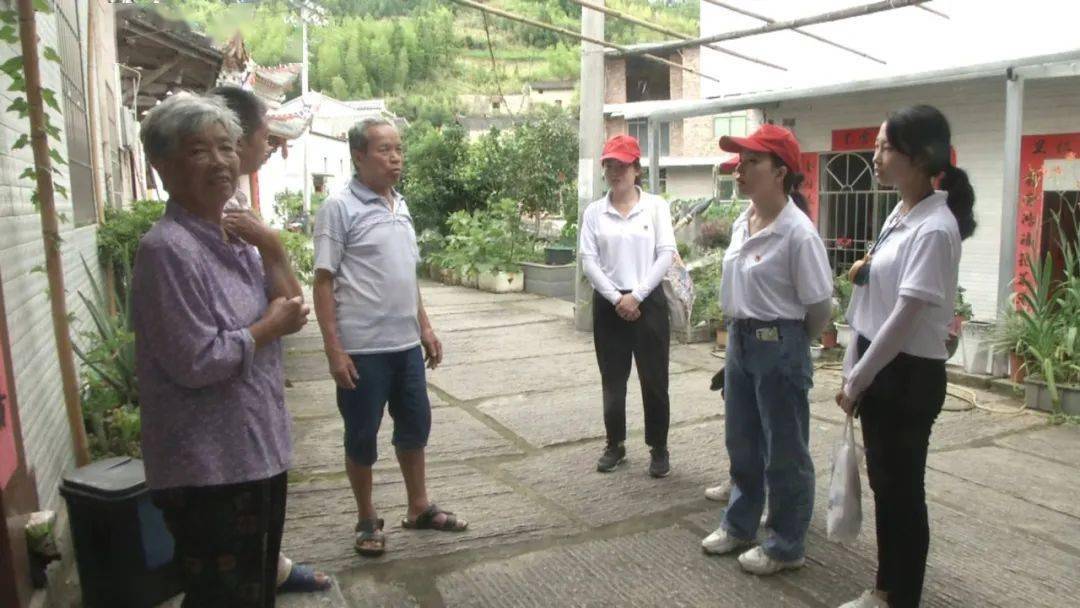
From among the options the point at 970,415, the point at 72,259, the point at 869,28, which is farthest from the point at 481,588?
the point at 869,28

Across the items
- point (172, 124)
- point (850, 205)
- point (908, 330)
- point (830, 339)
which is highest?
point (172, 124)

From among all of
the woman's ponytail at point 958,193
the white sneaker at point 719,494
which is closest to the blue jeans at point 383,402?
the white sneaker at point 719,494

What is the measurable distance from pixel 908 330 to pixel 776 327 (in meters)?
0.62

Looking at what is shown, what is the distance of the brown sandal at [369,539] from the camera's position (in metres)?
3.52

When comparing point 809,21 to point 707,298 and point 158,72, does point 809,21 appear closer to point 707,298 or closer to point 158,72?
point 707,298

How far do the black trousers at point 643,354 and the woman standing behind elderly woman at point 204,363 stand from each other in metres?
2.51

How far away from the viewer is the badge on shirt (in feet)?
10.4

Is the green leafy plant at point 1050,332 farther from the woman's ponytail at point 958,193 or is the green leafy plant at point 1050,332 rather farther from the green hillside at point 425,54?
the green hillside at point 425,54

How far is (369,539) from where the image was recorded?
353 centimetres

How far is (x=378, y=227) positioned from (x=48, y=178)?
1208mm

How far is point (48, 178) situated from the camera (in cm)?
305

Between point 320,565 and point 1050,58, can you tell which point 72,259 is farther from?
point 1050,58

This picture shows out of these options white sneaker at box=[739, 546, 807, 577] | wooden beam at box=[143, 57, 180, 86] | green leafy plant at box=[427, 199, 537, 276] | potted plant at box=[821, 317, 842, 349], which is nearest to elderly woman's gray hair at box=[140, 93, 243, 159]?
white sneaker at box=[739, 546, 807, 577]

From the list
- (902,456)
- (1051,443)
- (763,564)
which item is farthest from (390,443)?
(1051,443)
